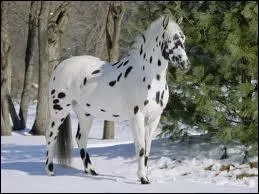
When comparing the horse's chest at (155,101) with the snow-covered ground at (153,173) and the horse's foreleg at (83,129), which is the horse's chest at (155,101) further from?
the horse's foreleg at (83,129)

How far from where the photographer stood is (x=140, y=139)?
21.2 feet

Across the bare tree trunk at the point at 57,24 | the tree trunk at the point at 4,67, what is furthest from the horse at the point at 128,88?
the tree trunk at the point at 4,67

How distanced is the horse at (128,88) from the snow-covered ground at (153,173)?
1.32ft

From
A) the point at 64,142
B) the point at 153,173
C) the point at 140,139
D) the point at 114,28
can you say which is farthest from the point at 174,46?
the point at 114,28

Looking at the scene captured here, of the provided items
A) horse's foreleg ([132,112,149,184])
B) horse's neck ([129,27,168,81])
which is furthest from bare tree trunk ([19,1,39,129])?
horse's foreleg ([132,112,149,184])

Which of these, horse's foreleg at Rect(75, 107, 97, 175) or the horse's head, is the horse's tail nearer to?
horse's foreleg at Rect(75, 107, 97, 175)

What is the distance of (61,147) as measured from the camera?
7762 mm

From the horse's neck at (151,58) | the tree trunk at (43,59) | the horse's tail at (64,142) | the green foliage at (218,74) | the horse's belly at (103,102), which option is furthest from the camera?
the tree trunk at (43,59)

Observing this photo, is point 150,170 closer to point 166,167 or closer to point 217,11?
point 166,167

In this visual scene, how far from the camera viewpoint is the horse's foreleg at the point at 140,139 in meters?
6.40

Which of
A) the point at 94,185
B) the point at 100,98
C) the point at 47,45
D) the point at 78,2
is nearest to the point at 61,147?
the point at 100,98

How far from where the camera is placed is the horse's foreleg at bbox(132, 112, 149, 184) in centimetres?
640

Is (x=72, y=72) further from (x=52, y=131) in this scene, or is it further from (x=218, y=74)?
(x=218, y=74)

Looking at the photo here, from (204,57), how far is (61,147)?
269 cm
